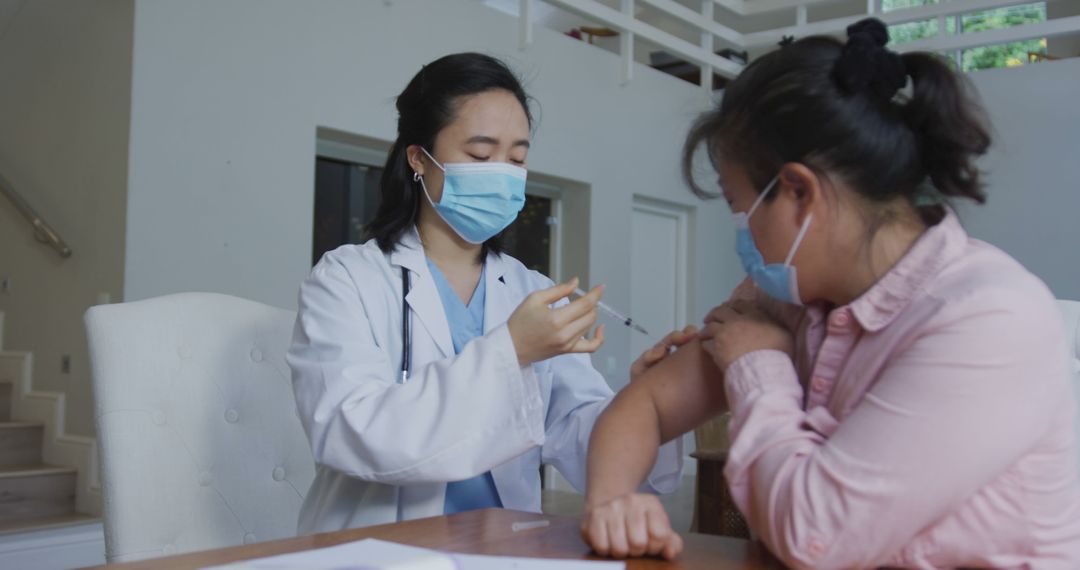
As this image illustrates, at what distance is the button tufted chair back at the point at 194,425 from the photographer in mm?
1398

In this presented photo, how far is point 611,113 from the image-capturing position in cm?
590

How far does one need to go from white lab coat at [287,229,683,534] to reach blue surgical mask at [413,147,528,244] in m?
0.08

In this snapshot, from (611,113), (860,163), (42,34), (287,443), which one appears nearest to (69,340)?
(42,34)

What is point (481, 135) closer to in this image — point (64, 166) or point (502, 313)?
point (502, 313)

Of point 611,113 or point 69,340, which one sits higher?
point 611,113

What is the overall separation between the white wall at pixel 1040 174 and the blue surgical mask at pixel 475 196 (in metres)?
4.99

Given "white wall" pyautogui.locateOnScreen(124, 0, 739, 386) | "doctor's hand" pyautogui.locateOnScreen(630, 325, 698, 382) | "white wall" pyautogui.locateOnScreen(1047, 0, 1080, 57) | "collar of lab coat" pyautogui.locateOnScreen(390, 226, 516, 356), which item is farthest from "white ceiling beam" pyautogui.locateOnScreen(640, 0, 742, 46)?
"doctor's hand" pyautogui.locateOnScreen(630, 325, 698, 382)

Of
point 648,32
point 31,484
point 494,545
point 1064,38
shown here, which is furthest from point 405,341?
point 1064,38

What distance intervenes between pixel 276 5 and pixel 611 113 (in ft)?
8.13

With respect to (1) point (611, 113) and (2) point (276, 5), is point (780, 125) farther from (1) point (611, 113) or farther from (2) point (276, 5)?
(1) point (611, 113)

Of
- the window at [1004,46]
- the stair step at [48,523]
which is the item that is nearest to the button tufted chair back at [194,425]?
the stair step at [48,523]

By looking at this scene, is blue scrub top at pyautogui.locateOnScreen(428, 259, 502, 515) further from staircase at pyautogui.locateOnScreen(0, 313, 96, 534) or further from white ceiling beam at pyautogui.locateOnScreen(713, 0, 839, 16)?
white ceiling beam at pyautogui.locateOnScreen(713, 0, 839, 16)

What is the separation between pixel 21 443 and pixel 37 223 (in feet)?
3.13

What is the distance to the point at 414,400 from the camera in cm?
124
